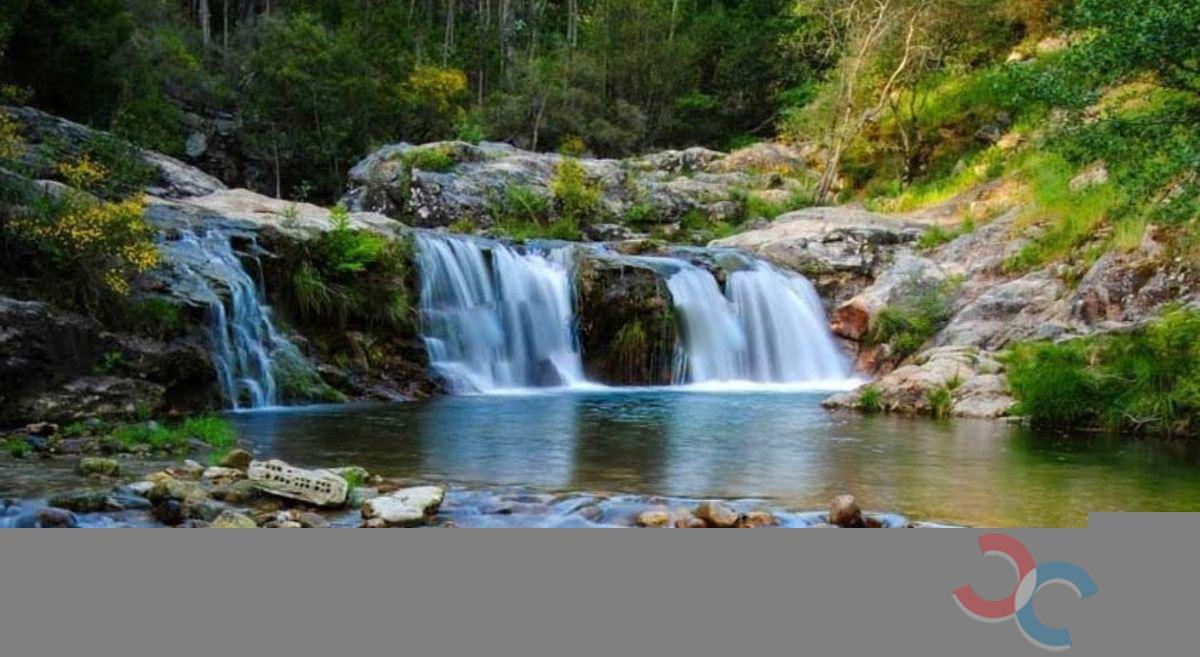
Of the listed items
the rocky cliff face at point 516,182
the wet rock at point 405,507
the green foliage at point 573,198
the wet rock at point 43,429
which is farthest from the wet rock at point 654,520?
the green foliage at point 573,198

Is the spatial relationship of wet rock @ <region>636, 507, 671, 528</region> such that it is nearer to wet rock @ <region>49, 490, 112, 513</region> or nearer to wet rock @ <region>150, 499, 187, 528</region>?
wet rock @ <region>150, 499, 187, 528</region>

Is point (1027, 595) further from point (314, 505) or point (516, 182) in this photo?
point (516, 182)

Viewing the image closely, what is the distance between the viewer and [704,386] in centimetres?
1919

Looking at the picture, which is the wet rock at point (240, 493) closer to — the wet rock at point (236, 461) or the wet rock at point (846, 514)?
the wet rock at point (236, 461)

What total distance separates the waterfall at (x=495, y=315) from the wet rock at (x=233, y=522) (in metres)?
10.9

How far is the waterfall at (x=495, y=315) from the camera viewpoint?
715 inches

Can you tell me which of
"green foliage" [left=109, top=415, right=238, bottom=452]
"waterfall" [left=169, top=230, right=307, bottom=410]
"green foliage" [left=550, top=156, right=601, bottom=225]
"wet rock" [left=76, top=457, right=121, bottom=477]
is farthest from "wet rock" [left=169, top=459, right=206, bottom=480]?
"green foliage" [left=550, top=156, right=601, bottom=225]

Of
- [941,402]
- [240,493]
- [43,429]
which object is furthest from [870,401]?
[43,429]

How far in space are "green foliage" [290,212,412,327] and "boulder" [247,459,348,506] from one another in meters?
9.38

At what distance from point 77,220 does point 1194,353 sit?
12.6 m

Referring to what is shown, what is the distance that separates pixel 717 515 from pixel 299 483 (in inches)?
110

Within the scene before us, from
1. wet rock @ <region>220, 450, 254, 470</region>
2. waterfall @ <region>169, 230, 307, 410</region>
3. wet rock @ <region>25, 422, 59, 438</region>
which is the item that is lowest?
wet rock @ <region>220, 450, 254, 470</region>

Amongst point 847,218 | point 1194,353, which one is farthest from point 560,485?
point 847,218

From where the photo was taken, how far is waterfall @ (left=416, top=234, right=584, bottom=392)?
18.2 m
